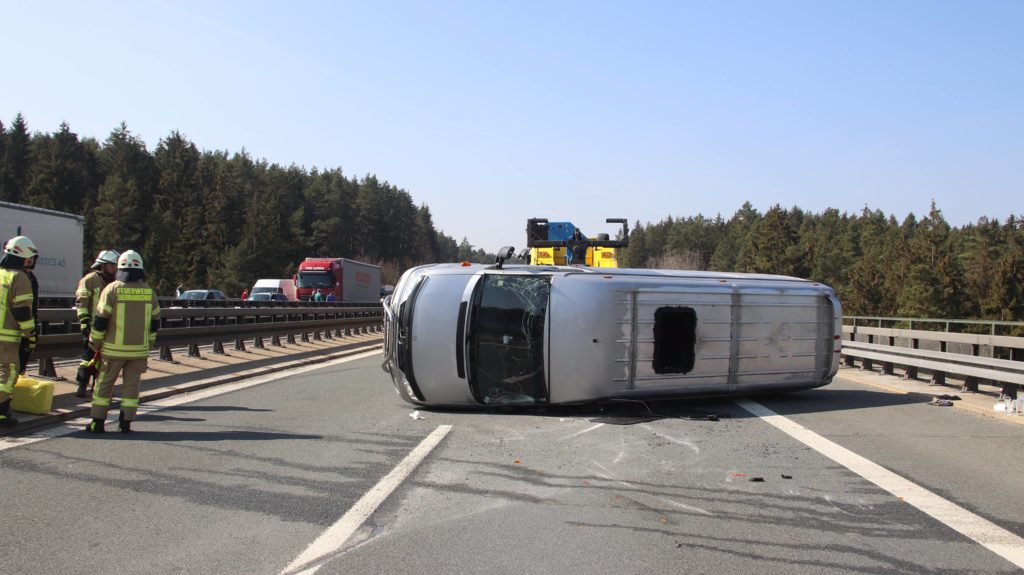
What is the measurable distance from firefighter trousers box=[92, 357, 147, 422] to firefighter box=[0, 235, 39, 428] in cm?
72

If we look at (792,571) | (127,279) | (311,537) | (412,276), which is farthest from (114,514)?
(412,276)

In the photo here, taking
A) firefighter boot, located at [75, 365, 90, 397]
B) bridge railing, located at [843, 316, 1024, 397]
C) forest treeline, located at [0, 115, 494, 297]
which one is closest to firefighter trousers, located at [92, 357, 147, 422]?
firefighter boot, located at [75, 365, 90, 397]

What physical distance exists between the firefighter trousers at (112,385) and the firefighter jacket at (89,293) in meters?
2.13

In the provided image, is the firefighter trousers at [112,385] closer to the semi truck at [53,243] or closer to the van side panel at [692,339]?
the van side panel at [692,339]

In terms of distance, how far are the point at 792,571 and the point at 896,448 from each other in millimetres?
4091

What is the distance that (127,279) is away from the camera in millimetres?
7633

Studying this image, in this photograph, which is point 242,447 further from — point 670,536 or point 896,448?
point 896,448

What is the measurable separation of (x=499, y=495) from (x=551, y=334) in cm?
333

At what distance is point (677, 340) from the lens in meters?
9.62

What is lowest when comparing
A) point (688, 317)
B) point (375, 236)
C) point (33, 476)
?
point (33, 476)


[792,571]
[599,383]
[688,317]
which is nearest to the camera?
[792,571]

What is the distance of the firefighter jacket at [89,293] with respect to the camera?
946 centimetres

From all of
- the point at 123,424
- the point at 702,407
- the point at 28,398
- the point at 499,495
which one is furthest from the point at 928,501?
the point at 28,398

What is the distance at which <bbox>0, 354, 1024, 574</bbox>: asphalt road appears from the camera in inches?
168
